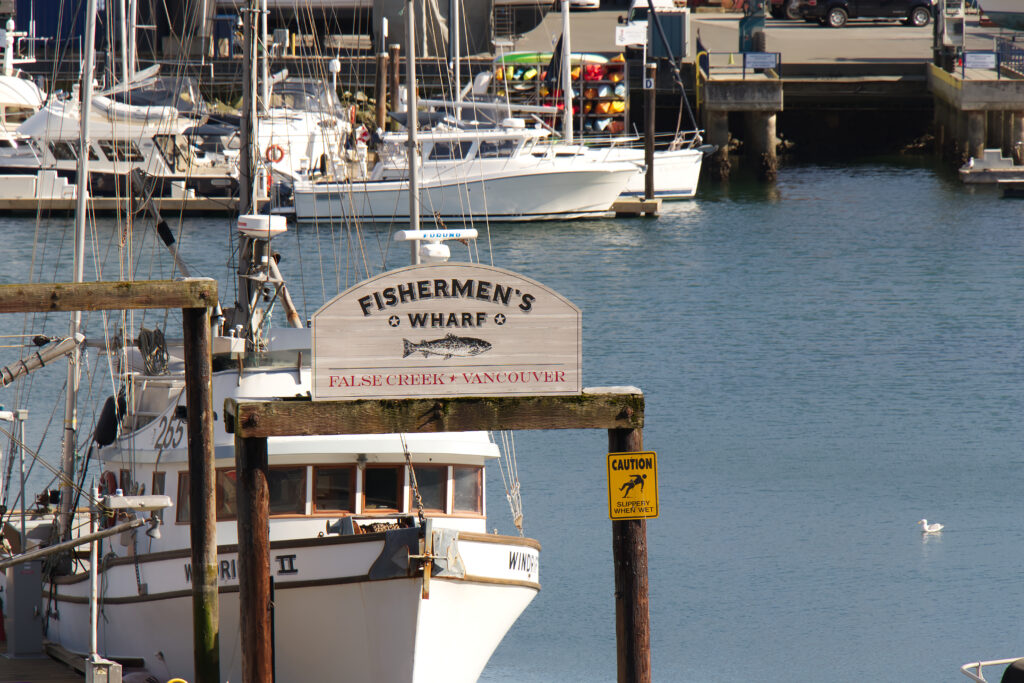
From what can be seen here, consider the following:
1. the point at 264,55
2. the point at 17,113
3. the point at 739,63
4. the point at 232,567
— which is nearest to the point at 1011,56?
the point at 739,63

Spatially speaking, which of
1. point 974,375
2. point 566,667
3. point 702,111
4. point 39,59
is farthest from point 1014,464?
point 39,59

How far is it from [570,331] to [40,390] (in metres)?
18.1

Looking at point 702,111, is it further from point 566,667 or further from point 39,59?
point 566,667

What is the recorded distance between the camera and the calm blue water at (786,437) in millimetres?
17062

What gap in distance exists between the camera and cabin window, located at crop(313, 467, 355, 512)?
13758 millimetres

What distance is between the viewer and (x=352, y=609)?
13.2 m

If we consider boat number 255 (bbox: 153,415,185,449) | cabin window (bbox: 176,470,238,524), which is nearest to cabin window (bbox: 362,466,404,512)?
cabin window (bbox: 176,470,238,524)

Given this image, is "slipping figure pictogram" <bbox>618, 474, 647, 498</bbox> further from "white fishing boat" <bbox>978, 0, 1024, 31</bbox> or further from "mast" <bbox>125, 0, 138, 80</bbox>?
"mast" <bbox>125, 0, 138, 80</bbox>

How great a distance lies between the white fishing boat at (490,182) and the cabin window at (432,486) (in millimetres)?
27124

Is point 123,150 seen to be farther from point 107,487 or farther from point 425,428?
point 425,428

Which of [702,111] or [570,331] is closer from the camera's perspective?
[570,331]

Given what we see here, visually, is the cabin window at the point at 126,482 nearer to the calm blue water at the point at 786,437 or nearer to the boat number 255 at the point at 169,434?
the boat number 255 at the point at 169,434

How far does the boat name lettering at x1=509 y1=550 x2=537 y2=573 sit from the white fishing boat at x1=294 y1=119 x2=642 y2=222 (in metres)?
27.1

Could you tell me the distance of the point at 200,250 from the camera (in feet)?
129
